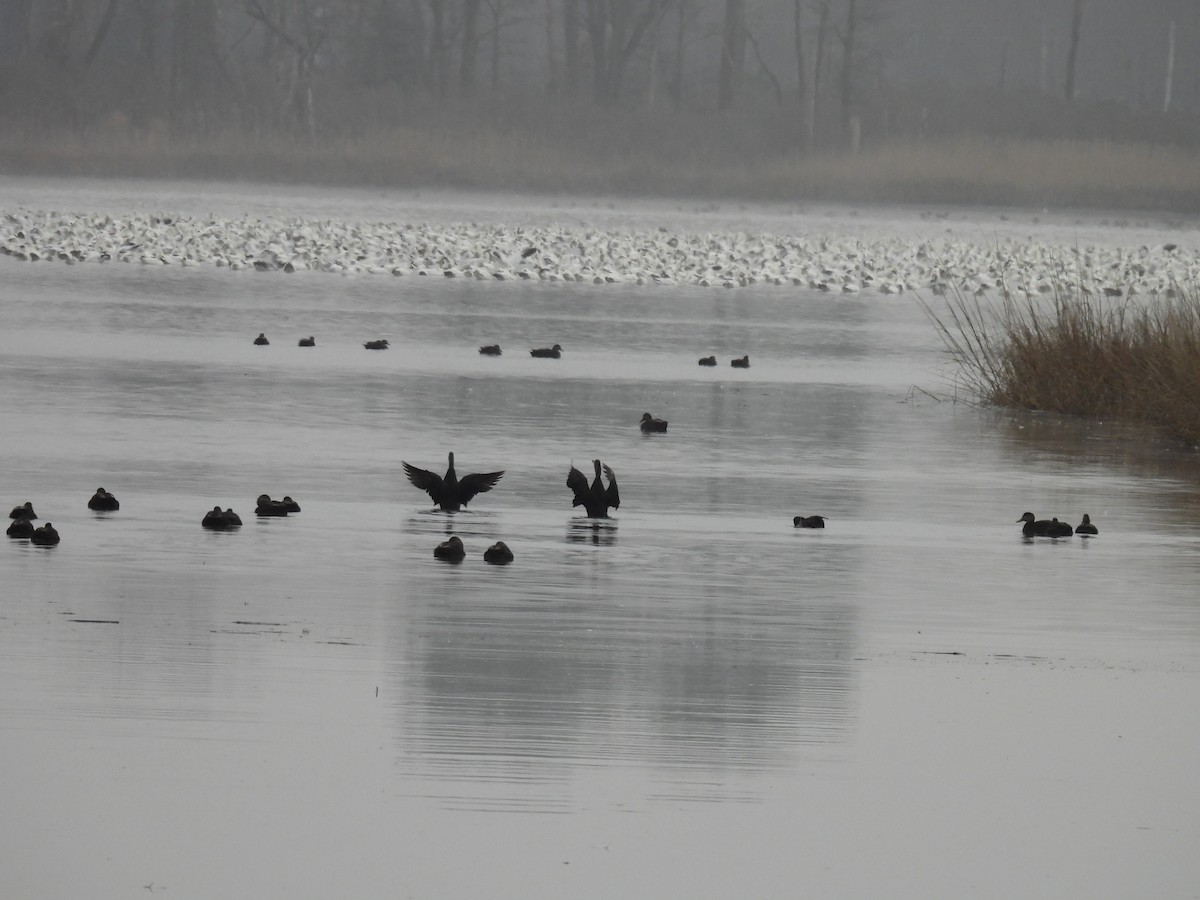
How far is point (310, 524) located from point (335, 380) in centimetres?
659

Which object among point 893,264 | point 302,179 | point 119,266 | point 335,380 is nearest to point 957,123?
point 302,179

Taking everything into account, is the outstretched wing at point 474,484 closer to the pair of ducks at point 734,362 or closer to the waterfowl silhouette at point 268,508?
the waterfowl silhouette at point 268,508

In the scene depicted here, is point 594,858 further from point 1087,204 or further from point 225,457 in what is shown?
point 1087,204

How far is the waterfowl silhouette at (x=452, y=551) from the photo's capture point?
925 centimetres

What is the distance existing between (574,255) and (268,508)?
23129 mm

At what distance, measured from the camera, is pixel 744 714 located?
22.3 feet

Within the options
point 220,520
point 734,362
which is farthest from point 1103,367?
point 220,520

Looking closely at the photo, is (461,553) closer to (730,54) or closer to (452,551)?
(452,551)

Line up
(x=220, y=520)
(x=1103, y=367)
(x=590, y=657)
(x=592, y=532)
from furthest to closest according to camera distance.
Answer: (x=1103, y=367), (x=592, y=532), (x=220, y=520), (x=590, y=657)

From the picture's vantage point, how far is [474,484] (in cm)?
1077

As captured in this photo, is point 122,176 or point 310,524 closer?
→ point 310,524

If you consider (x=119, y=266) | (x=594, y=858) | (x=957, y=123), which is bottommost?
(x=594, y=858)

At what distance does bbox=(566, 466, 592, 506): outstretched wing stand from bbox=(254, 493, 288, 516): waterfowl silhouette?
4.10 feet

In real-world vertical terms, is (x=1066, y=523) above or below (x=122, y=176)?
below
